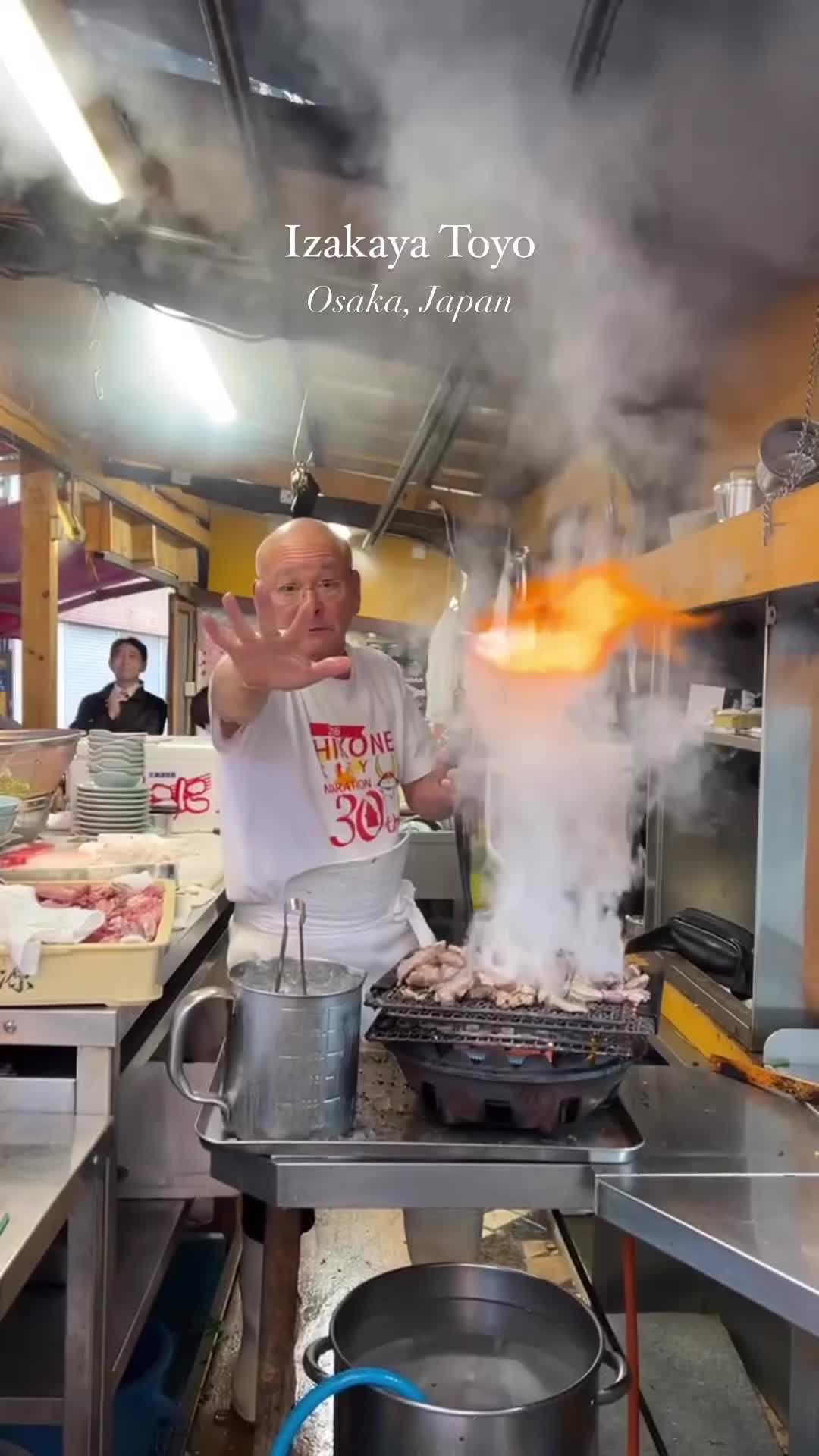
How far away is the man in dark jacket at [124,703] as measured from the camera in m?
6.48

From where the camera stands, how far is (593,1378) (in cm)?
133

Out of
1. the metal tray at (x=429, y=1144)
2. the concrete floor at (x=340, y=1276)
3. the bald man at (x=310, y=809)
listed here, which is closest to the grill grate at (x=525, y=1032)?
the metal tray at (x=429, y=1144)

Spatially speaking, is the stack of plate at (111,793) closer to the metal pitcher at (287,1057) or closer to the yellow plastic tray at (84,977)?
the yellow plastic tray at (84,977)

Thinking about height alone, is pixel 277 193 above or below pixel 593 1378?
above

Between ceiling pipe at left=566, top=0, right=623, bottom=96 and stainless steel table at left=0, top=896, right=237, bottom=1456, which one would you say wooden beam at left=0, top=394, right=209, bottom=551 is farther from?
stainless steel table at left=0, top=896, right=237, bottom=1456

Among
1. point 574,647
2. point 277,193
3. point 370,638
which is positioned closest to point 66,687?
A: point 370,638

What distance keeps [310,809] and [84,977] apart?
70 cm

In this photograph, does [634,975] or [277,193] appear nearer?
[634,975]

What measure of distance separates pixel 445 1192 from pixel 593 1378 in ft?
1.10

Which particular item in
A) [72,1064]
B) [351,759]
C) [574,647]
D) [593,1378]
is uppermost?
[574,647]

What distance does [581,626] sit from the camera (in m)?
2.47

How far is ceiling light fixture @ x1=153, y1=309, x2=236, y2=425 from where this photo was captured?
13.4 ft

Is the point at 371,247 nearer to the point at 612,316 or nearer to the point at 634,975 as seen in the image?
the point at 612,316

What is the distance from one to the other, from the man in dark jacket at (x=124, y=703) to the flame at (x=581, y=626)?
374 centimetres
